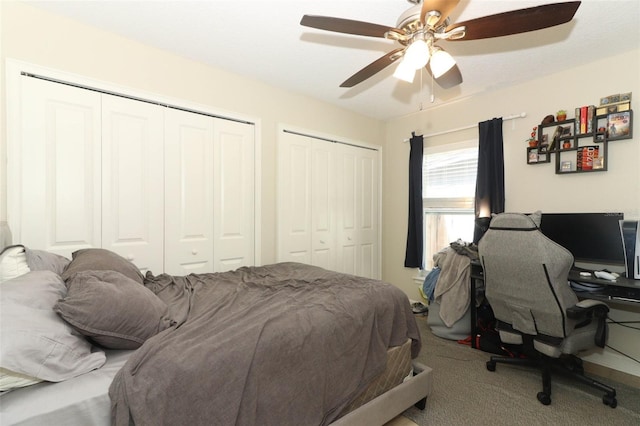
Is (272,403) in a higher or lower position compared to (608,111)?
lower

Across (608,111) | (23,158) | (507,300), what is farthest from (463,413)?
(23,158)

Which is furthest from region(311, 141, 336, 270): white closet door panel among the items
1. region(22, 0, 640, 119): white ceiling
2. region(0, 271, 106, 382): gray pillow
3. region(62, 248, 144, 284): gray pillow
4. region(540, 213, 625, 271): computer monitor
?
region(0, 271, 106, 382): gray pillow

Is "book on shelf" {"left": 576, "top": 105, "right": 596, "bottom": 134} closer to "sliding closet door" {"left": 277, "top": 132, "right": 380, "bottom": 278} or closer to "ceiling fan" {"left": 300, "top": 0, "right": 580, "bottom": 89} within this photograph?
"ceiling fan" {"left": 300, "top": 0, "right": 580, "bottom": 89}

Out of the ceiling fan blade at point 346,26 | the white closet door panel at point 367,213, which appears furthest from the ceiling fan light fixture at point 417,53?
the white closet door panel at point 367,213

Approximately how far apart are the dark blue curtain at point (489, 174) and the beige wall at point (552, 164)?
10cm

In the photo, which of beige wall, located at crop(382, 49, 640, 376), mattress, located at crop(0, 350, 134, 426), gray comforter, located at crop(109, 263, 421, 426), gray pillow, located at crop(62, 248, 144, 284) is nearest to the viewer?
mattress, located at crop(0, 350, 134, 426)

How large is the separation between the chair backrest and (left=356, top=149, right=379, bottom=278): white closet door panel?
6.34 ft

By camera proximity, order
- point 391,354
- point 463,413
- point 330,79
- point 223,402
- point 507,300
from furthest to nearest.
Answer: point 330,79
point 507,300
point 463,413
point 391,354
point 223,402

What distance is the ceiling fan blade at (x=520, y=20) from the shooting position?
1349mm

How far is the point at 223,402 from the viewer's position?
1064 mm

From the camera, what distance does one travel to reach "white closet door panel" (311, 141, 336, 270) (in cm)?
354

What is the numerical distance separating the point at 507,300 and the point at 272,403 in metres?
1.79

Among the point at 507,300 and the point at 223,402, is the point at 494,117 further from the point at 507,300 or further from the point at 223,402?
the point at 223,402

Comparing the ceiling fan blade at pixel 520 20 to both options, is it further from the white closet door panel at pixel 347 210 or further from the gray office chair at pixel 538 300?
the white closet door panel at pixel 347 210
